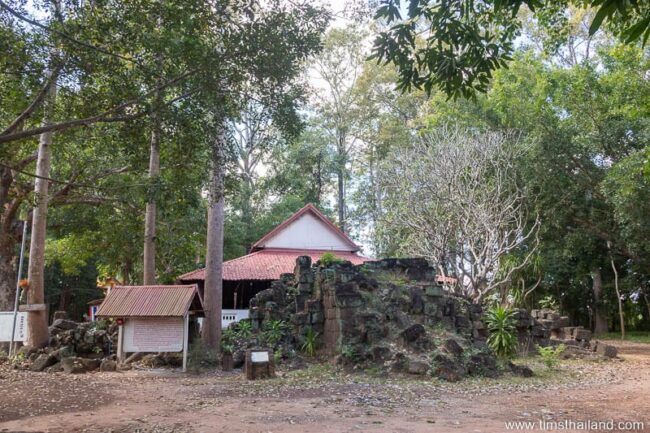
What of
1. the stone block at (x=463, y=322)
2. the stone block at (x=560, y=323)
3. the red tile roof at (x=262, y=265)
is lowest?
the stone block at (x=560, y=323)

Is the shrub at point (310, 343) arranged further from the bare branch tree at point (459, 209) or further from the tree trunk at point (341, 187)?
the tree trunk at point (341, 187)

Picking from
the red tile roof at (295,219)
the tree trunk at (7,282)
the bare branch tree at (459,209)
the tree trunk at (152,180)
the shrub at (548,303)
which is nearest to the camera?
the tree trunk at (152,180)

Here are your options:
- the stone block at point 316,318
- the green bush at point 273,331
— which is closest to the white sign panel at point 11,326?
the green bush at point 273,331

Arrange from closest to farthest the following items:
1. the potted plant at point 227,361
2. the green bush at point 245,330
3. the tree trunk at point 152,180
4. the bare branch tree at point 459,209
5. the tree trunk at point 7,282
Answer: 1. the tree trunk at point 152,180
2. the potted plant at point 227,361
3. the green bush at point 245,330
4. the tree trunk at point 7,282
5. the bare branch tree at point 459,209

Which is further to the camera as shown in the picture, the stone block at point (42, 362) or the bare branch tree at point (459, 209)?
the bare branch tree at point (459, 209)

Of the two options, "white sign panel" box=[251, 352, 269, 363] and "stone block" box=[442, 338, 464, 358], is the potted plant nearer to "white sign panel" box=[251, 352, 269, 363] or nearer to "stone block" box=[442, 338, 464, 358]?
"white sign panel" box=[251, 352, 269, 363]

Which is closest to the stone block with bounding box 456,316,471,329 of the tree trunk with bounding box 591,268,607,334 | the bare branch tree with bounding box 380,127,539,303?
the bare branch tree with bounding box 380,127,539,303

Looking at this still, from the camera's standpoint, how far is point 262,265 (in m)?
21.9

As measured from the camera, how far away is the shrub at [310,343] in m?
14.3

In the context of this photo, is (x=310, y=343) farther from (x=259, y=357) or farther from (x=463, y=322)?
(x=463, y=322)

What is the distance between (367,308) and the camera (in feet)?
45.8

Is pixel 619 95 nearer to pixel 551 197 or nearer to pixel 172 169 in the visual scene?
pixel 551 197

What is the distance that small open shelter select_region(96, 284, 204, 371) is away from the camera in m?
12.4

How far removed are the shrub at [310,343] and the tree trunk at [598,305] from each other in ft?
59.5
